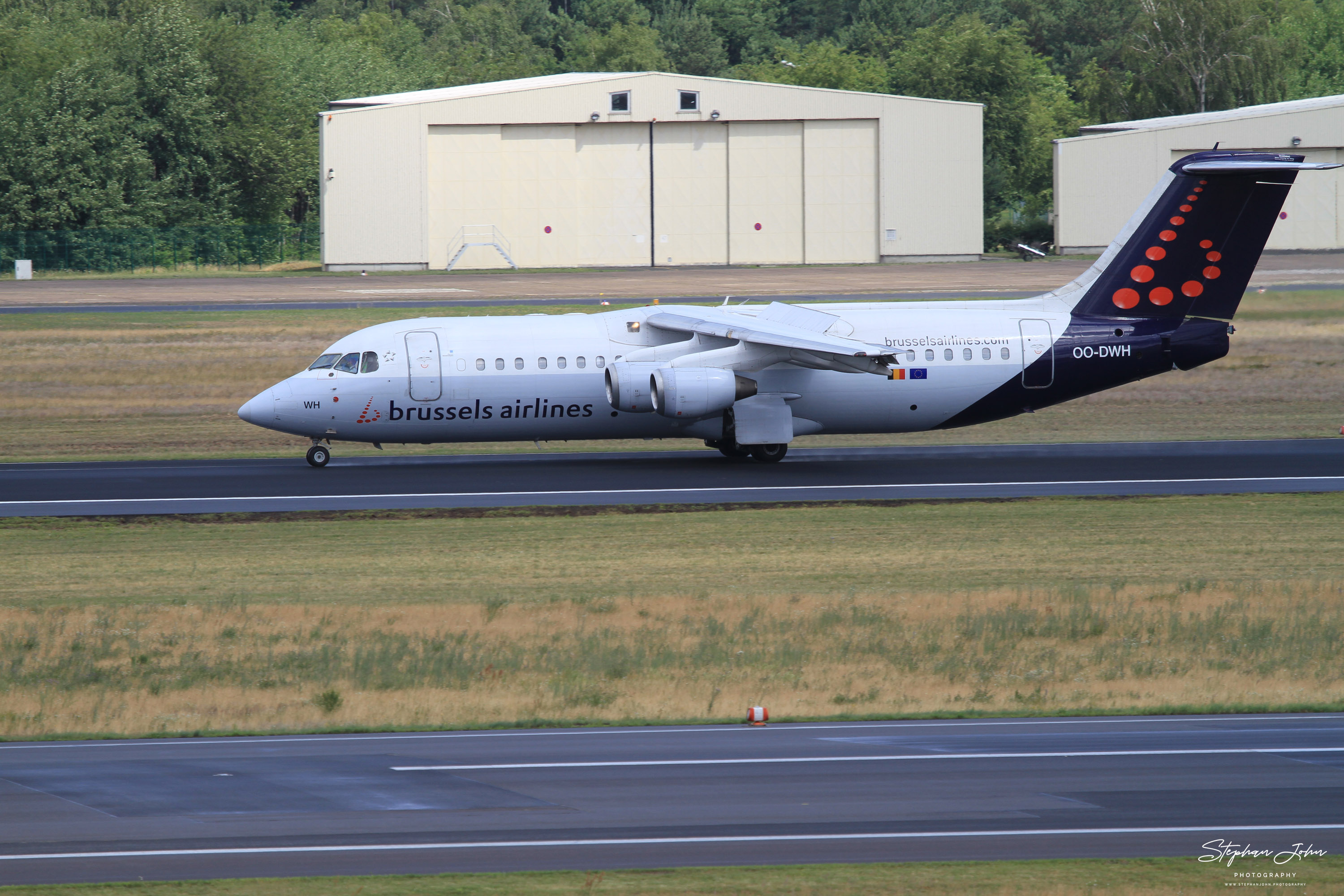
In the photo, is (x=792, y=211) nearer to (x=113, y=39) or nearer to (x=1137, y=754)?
(x=113, y=39)

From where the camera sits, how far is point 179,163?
9519 cm

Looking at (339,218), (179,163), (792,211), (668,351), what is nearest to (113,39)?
(179,163)

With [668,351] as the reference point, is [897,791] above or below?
below

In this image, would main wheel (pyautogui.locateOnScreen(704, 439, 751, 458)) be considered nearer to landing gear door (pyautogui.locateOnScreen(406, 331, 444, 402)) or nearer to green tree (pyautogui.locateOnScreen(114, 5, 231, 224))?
landing gear door (pyautogui.locateOnScreen(406, 331, 444, 402))

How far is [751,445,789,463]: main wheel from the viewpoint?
34.6m

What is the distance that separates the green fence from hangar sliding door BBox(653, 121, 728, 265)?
81.4 ft

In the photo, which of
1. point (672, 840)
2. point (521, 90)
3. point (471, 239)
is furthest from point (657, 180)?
point (672, 840)

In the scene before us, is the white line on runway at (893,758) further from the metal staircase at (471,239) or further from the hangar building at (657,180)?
the metal staircase at (471,239)

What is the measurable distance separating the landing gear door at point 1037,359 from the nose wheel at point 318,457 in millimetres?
16411

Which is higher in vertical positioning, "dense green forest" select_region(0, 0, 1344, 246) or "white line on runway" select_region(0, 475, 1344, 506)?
"dense green forest" select_region(0, 0, 1344, 246)

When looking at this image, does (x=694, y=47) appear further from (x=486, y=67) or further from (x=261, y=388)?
(x=261, y=388)

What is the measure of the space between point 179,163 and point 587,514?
75.7 m

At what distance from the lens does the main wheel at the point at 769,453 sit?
3456 centimetres

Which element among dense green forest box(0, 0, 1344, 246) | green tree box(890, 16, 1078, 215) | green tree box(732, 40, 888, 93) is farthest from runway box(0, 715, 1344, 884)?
green tree box(732, 40, 888, 93)
